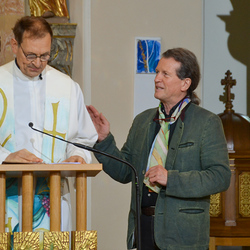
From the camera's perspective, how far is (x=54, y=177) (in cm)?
280

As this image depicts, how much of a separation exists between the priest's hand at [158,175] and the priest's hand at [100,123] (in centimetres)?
52

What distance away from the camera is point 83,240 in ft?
9.07

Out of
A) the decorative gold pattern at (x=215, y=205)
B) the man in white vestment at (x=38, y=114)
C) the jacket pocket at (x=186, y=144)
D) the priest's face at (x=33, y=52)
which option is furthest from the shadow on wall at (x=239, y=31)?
the priest's face at (x=33, y=52)

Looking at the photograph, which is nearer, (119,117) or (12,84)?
(12,84)

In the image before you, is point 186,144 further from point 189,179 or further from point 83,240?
point 83,240

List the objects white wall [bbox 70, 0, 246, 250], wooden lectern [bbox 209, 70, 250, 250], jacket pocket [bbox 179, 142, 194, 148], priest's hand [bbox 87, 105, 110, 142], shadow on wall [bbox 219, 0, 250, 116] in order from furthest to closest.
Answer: shadow on wall [bbox 219, 0, 250, 116] → white wall [bbox 70, 0, 246, 250] → wooden lectern [bbox 209, 70, 250, 250] → priest's hand [bbox 87, 105, 110, 142] → jacket pocket [bbox 179, 142, 194, 148]

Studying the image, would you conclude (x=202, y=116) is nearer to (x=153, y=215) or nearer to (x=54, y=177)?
(x=153, y=215)

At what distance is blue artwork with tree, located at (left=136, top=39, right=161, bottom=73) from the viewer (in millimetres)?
Answer: 6117

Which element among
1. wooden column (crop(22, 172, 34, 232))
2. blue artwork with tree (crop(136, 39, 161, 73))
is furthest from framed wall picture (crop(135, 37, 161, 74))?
wooden column (crop(22, 172, 34, 232))

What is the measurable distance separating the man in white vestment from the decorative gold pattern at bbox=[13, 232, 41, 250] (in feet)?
1.23

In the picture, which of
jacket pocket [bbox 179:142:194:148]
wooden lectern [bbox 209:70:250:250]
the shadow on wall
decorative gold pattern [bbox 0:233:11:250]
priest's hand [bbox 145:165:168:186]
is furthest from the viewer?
the shadow on wall

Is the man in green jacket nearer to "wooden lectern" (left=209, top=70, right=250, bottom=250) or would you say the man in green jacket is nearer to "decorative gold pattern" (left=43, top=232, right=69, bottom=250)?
"decorative gold pattern" (left=43, top=232, right=69, bottom=250)

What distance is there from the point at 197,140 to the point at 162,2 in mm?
3069

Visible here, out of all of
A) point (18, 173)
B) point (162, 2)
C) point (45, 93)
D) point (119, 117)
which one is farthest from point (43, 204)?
point (162, 2)
